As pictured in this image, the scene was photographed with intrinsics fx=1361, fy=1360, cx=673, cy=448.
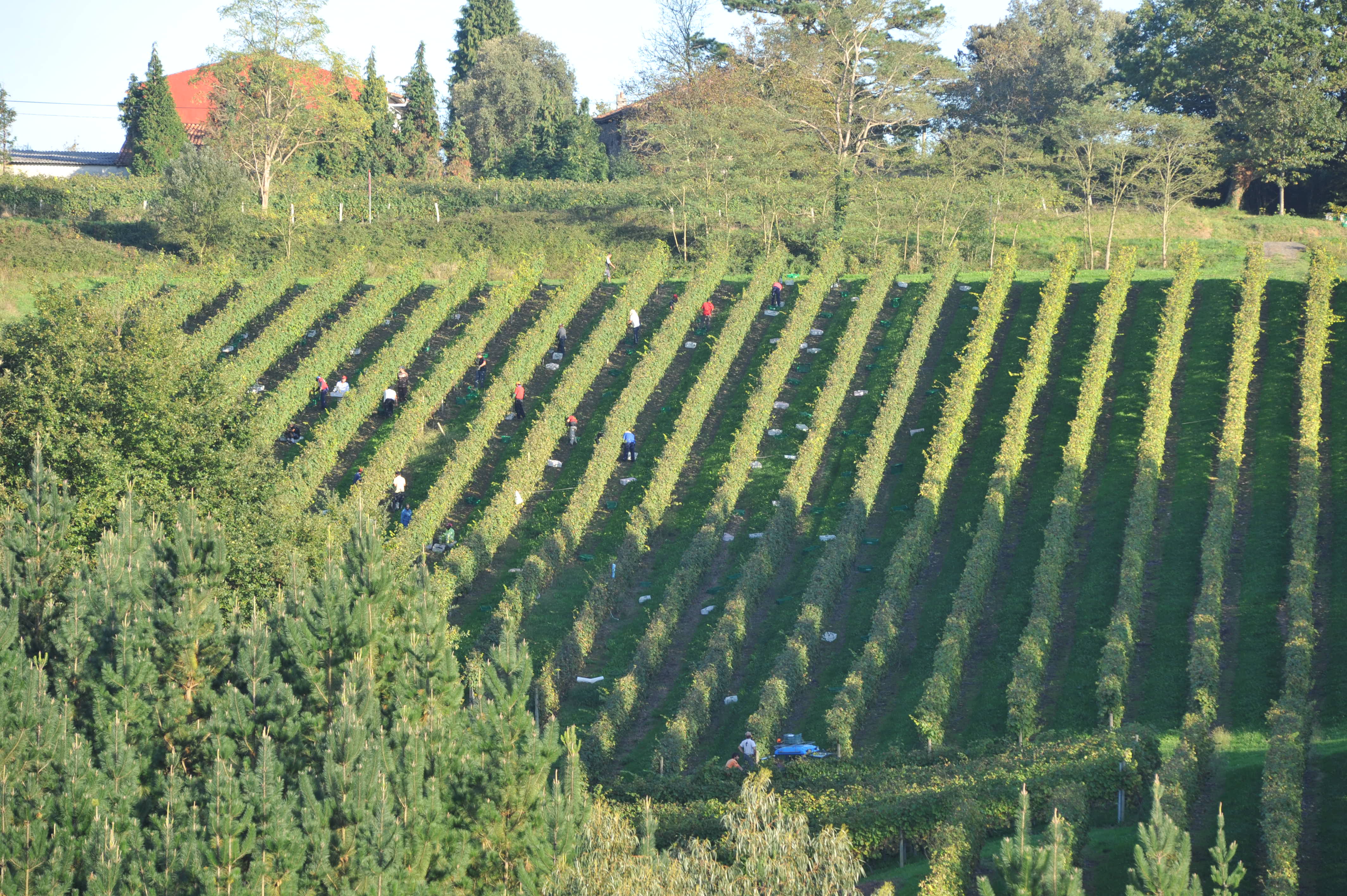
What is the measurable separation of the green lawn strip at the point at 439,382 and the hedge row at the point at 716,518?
781cm

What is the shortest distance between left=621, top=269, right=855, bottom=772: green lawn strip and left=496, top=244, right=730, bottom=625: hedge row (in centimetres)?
350

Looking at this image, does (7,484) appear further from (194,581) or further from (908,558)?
(908,558)

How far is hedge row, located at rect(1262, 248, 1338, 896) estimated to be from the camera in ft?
61.9

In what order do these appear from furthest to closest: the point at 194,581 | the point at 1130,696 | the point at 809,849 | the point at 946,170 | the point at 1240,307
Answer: the point at 946,170 → the point at 1240,307 → the point at 1130,696 → the point at 194,581 → the point at 809,849

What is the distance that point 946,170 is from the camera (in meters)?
57.6

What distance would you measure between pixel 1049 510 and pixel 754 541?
7.36 meters

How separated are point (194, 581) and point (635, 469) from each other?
1663 cm

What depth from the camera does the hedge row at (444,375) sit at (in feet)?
120

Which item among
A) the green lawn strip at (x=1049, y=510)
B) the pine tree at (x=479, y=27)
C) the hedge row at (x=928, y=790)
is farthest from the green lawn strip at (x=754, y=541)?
the pine tree at (x=479, y=27)

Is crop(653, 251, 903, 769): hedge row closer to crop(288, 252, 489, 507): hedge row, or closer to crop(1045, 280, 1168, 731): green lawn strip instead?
crop(1045, 280, 1168, 731): green lawn strip

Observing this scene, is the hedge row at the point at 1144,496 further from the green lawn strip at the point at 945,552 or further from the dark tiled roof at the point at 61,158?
the dark tiled roof at the point at 61,158

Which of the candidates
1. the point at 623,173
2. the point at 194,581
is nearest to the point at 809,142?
the point at 623,173

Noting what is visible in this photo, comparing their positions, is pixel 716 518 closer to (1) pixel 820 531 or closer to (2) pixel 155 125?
(1) pixel 820 531

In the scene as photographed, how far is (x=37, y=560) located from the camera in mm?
24422
